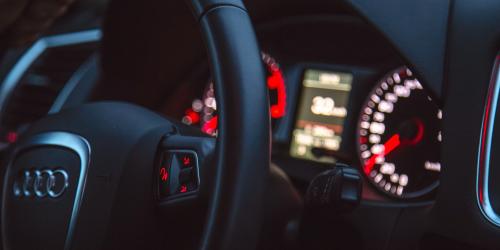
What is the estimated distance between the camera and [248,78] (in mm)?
737

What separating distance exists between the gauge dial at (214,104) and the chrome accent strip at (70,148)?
758mm

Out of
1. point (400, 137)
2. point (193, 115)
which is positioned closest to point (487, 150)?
point (400, 137)

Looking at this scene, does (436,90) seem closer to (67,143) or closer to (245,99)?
(245,99)

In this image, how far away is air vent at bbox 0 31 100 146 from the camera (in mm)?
2059

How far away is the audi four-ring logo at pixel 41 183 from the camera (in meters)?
0.96

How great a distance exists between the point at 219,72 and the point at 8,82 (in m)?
1.50

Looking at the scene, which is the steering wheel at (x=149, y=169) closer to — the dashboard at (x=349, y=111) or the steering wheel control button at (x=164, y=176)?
the steering wheel control button at (x=164, y=176)

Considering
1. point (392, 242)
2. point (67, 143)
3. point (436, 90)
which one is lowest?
point (392, 242)

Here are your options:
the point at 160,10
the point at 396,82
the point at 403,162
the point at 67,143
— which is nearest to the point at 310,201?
the point at 67,143

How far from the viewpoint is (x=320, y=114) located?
70.1 inches

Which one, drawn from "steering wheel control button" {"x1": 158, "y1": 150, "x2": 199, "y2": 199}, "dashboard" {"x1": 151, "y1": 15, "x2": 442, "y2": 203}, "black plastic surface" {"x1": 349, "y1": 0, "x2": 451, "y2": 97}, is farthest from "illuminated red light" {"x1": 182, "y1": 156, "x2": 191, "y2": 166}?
"dashboard" {"x1": 151, "y1": 15, "x2": 442, "y2": 203}

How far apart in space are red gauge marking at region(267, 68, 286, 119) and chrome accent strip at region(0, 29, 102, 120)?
19.4 inches

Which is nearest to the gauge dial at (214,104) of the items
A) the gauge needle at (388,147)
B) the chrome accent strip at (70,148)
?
the gauge needle at (388,147)

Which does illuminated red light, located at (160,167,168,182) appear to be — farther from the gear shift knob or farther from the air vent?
the air vent
